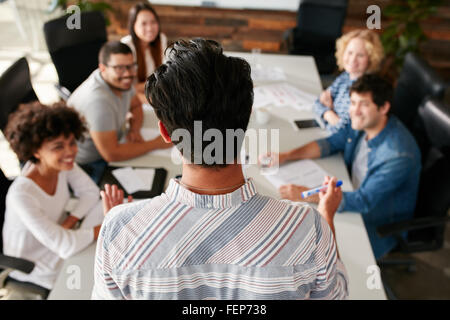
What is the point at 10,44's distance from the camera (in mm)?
4281

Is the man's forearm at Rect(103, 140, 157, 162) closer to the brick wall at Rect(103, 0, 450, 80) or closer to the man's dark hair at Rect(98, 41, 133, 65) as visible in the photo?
the man's dark hair at Rect(98, 41, 133, 65)

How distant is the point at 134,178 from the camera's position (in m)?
1.68

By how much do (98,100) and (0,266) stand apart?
826 millimetres

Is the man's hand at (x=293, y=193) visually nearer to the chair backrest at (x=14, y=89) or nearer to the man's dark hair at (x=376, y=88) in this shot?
the man's dark hair at (x=376, y=88)

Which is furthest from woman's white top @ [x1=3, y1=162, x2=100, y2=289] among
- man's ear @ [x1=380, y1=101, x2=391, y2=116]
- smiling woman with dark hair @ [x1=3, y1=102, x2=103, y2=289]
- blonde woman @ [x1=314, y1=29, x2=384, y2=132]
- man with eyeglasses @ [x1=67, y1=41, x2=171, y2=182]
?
blonde woman @ [x1=314, y1=29, x2=384, y2=132]

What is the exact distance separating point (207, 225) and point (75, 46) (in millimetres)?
2269

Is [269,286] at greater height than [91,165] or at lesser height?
greater

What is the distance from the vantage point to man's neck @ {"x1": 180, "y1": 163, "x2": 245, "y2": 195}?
710 millimetres

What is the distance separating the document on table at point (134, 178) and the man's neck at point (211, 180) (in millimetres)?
944

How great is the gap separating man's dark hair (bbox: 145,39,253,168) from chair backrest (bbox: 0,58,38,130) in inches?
51.1

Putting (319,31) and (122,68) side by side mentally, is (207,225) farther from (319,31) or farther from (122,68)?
(319,31)

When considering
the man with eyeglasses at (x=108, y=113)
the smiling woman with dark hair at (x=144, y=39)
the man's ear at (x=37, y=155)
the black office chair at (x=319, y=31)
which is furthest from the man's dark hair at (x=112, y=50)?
the black office chair at (x=319, y=31)

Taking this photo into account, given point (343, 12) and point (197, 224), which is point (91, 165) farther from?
point (343, 12)
